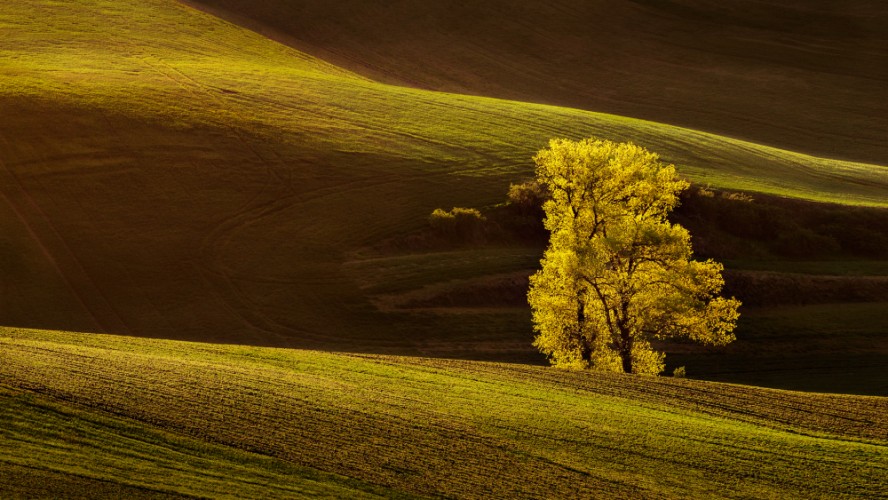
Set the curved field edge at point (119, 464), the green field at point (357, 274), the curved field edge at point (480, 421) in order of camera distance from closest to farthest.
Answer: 1. the curved field edge at point (119, 464)
2. the curved field edge at point (480, 421)
3. the green field at point (357, 274)

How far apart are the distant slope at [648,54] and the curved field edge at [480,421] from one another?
158ft

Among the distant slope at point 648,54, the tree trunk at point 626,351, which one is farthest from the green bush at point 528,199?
the distant slope at point 648,54

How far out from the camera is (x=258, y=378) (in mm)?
22250

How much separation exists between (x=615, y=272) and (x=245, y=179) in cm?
2139

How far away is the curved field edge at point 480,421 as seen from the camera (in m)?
17.8

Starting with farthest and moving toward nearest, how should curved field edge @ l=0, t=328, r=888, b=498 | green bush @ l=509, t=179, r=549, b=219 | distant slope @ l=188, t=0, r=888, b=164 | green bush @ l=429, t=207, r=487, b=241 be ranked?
1. distant slope @ l=188, t=0, r=888, b=164
2. green bush @ l=509, t=179, r=549, b=219
3. green bush @ l=429, t=207, r=487, b=241
4. curved field edge @ l=0, t=328, r=888, b=498

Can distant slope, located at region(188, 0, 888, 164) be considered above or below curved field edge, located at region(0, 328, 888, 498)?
above

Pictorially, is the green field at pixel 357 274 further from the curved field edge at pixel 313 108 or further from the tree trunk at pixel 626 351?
the tree trunk at pixel 626 351

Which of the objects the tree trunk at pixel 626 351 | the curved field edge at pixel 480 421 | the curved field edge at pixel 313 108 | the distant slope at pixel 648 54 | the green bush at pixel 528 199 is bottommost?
the tree trunk at pixel 626 351

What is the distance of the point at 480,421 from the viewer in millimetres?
20719

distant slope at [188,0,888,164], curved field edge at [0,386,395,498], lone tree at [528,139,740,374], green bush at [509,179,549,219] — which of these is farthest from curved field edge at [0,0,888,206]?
curved field edge at [0,386,395,498]

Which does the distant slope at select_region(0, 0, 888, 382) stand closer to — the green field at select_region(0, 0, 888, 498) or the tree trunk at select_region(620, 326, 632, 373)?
the green field at select_region(0, 0, 888, 498)

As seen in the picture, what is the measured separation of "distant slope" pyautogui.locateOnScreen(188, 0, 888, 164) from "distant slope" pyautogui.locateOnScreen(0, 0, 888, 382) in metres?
10.4

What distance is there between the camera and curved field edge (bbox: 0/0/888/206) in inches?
2002
